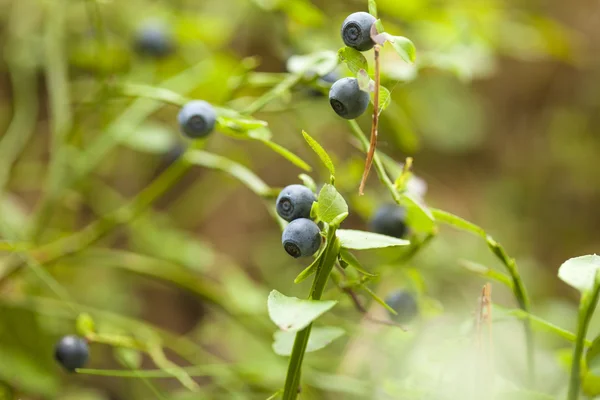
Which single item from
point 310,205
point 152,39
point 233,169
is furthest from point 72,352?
point 152,39

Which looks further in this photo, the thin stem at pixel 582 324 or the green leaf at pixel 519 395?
the green leaf at pixel 519 395

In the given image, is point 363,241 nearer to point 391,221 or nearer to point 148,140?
point 391,221

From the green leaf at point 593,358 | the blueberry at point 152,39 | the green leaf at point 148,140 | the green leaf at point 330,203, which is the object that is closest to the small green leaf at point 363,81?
the green leaf at point 330,203

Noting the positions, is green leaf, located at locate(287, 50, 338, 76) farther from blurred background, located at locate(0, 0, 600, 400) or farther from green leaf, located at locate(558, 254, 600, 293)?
green leaf, located at locate(558, 254, 600, 293)

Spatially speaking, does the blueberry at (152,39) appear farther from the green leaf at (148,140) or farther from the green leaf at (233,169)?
the green leaf at (233,169)

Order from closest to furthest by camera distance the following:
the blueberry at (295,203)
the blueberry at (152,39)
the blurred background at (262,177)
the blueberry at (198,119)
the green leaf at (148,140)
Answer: the blueberry at (295,203) < the blueberry at (198,119) < the blurred background at (262,177) < the green leaf at (148,140) < the blueberry at (152,39)

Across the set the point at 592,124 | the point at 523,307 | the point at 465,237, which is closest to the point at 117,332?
the point at 523,307
